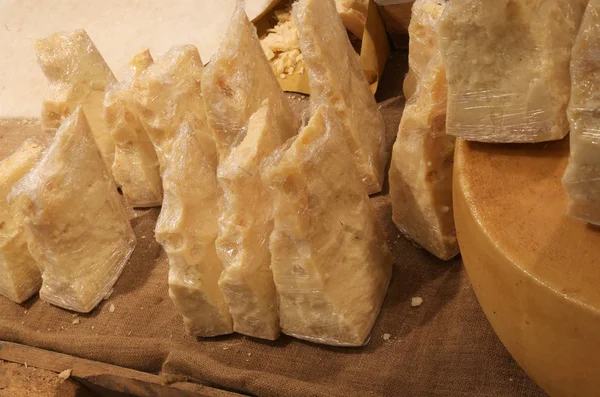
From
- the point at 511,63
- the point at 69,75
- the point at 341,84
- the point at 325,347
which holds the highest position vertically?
the point at 511,63

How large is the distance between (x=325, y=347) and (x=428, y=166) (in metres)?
0.46

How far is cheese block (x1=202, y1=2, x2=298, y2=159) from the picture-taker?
5.50ft

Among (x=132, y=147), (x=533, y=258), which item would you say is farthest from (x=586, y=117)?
(x=132, y=147)

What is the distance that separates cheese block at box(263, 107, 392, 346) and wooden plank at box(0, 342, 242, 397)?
0.81 feet

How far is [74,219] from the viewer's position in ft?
5.76

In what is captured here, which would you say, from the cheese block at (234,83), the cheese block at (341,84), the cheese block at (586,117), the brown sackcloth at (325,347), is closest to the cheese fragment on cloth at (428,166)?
the brown sackcloth at (325,347)

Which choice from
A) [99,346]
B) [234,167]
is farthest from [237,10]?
[99,346]

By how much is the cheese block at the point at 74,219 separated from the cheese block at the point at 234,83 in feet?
1.17

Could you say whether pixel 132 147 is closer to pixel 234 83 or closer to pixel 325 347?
pixel 234 83

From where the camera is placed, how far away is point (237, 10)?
173 centimetres

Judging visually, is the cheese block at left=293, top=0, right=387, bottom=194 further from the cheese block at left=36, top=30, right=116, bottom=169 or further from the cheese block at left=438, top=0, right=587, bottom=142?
the cheese block at left=36, top=30, right=116, bottom=169

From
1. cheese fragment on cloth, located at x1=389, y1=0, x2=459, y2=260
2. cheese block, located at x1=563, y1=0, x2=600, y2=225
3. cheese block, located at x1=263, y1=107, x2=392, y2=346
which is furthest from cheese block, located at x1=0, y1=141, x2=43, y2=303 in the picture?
cheese block, located at x1=563, y1=0, x2=600, y2=225

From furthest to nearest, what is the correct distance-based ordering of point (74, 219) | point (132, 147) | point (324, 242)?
point (132, 147) → point (74, 219) → point (324, 242)

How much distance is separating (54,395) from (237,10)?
106cm
